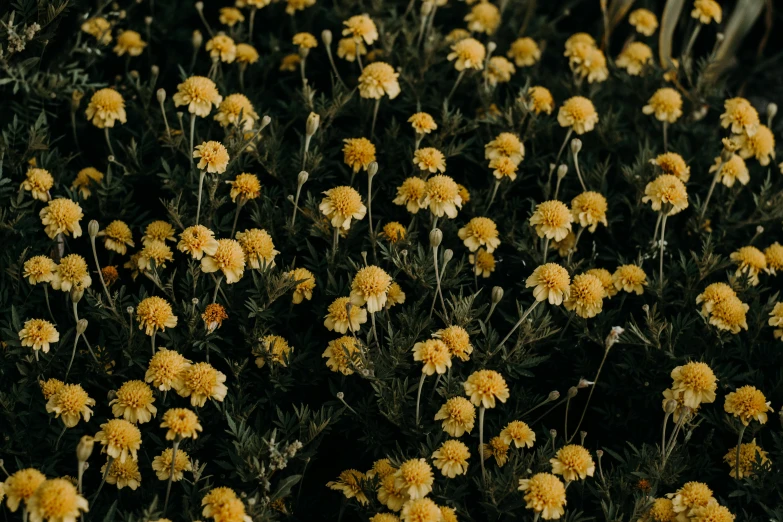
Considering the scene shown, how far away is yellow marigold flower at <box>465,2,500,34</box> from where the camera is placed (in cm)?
349

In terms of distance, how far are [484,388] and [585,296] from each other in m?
0.47

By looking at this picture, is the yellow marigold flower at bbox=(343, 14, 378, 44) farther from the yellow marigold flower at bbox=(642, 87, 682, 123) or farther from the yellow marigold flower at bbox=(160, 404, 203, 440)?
the yellow marigold flower at bbox=(160, 404, 203, 440)

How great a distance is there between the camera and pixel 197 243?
7.91ft

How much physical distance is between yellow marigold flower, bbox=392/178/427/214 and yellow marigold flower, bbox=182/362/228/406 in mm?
800

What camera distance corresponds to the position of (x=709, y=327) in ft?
8.66

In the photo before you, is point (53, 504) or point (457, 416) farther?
point (457, 416)

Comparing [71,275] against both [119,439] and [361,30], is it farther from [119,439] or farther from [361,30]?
[361,30]

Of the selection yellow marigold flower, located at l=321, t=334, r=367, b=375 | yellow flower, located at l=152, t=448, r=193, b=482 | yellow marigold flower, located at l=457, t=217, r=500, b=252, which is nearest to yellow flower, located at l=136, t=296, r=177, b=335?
yellow flower, located at l=152, t=448, r=193, b=482

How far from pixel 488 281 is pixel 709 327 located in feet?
2.21

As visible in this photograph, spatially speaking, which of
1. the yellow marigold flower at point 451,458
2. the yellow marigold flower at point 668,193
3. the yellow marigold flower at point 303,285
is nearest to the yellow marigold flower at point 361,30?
the yellow marigold flower at point 303,285

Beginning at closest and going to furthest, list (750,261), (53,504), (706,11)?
(53,504) < (750,261) < (706,11)

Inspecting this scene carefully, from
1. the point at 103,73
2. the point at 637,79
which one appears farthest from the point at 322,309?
the point at 637,79

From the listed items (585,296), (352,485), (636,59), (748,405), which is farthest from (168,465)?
(636,59)

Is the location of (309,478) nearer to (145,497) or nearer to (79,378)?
(145,497)
